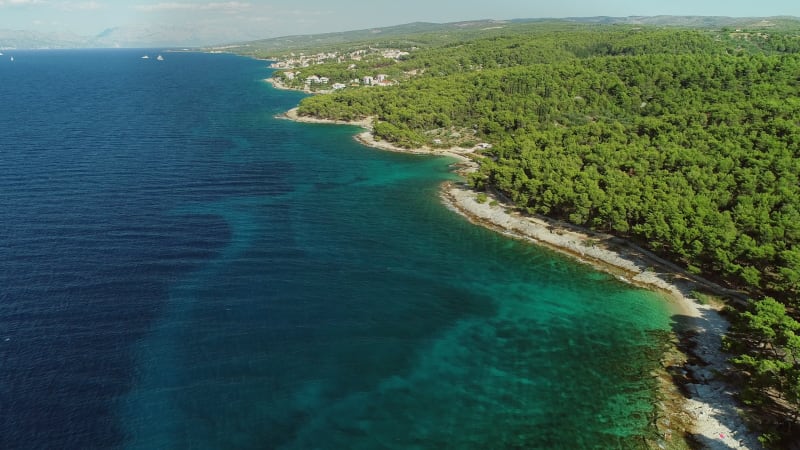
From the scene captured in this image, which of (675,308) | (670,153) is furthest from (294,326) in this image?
(670,153)

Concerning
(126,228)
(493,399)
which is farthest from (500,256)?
(126,228)

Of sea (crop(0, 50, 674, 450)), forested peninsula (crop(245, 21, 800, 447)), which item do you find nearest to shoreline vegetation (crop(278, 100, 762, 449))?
forested peninsula (crop(245, 21, 800, 447))

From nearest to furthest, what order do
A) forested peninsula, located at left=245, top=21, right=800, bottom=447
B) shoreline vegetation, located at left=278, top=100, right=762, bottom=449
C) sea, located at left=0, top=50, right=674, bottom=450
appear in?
sea, located at left=0, top=50, right=674, bottom=450 < shoreline vegetation, located at left=278, top=100, right=762, bottom=449 < forested peninsula, located at left=245, top=21, right=800, bottom=447

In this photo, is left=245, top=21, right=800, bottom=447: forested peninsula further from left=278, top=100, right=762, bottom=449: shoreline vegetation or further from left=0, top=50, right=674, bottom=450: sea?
left=0, top=50, right=674, bottom=450: sea

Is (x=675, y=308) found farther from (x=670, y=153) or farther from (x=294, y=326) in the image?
(x=294, y=326)

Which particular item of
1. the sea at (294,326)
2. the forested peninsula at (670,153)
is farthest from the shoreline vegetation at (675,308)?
the sea at (294,326)

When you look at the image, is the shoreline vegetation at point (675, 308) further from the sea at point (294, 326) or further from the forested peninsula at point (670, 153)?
the sea at point (294, 326)

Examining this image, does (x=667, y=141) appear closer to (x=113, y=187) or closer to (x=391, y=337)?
(x=391, y=337)
